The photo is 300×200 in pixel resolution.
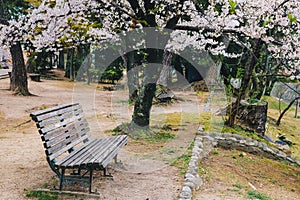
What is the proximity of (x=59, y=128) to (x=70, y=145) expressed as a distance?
260 millimetres

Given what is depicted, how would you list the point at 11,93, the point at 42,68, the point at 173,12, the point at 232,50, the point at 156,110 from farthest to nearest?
the point at 42,68, the point at 232,50, the point at 11,93, the point at 156,110, the point at 173,12

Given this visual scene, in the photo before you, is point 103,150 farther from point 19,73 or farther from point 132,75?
point 19,73

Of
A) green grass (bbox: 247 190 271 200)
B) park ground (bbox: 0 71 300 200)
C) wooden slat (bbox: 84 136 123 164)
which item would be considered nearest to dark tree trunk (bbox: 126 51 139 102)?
park ground (bbox: 0 71 300 200)

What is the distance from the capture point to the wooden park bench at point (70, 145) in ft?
10.3

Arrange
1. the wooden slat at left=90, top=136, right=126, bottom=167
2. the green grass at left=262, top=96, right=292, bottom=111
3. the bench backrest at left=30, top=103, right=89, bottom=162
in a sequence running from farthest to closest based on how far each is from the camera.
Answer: the green grass at left=262, top=96, right=292, bottom=111 < the bench backrest at left=30, top=103, right=89, bottom=162 < the wooden slat at left=90, top=136, right=126, bottom=167

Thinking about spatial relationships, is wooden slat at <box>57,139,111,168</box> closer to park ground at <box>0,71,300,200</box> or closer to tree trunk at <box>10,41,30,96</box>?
park ground at <box>0,71,300,200</box>

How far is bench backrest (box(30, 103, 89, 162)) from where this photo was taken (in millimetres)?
3186

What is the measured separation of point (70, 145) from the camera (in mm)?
3768

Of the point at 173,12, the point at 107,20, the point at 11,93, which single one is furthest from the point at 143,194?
the point at 11,93

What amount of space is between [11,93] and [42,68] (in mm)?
13712

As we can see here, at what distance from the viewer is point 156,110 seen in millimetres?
10953

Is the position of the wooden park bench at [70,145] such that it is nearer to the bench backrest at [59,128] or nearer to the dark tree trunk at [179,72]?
the bench backrest at [59,128]

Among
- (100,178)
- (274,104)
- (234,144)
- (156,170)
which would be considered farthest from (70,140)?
(274,104)

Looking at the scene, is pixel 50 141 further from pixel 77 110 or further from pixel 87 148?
pixel 77 110
